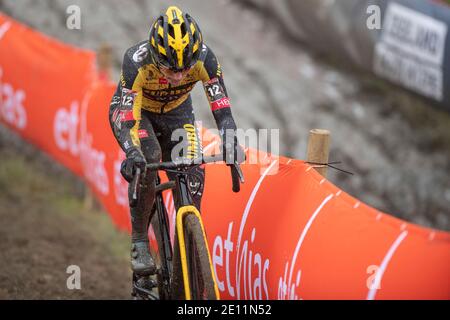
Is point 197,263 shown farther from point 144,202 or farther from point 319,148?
point 319,148

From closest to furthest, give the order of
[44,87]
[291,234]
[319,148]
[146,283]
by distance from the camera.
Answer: [291,234]
[319,148]
[146,283]
[44,87]

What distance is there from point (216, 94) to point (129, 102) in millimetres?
682

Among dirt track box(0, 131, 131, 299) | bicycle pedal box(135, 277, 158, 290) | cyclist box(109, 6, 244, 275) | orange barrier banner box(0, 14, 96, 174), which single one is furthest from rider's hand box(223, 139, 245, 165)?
orange barrier banner box(0, 14, 96, 174)

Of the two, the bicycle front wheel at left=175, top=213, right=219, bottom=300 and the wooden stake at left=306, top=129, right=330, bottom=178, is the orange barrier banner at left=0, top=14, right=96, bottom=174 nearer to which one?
the wooden stake at left=306, top=129, right=330, bottom=178

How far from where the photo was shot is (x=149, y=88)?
5215 mm

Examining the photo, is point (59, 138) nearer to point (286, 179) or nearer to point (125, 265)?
point (125, 265)

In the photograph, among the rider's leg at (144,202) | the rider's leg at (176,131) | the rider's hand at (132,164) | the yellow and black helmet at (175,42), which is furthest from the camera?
the rider's leg at (176,131)

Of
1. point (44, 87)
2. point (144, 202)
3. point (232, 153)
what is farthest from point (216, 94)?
point (44, 87)

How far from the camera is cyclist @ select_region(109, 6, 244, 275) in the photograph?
470 cm

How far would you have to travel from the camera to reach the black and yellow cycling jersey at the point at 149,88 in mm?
4973

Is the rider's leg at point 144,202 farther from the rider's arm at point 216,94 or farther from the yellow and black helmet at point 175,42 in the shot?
the yellow and black helmet at point 175,42

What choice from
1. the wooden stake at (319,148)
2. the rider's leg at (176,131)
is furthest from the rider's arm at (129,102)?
the wooden stake at (319,148)

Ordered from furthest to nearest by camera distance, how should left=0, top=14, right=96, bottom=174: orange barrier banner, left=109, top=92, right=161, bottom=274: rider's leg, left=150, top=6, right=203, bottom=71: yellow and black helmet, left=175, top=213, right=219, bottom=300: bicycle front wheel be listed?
left=0, top=14, right=96, bottom=174: orange barrier banner → left=109, top=92, right=161, bottom=274: rider's leg → left=150, top=6, right=203, bottom=71: yellow and black helmet → left=175, top=213, right=219, bottom=300: bicycle front wheel
